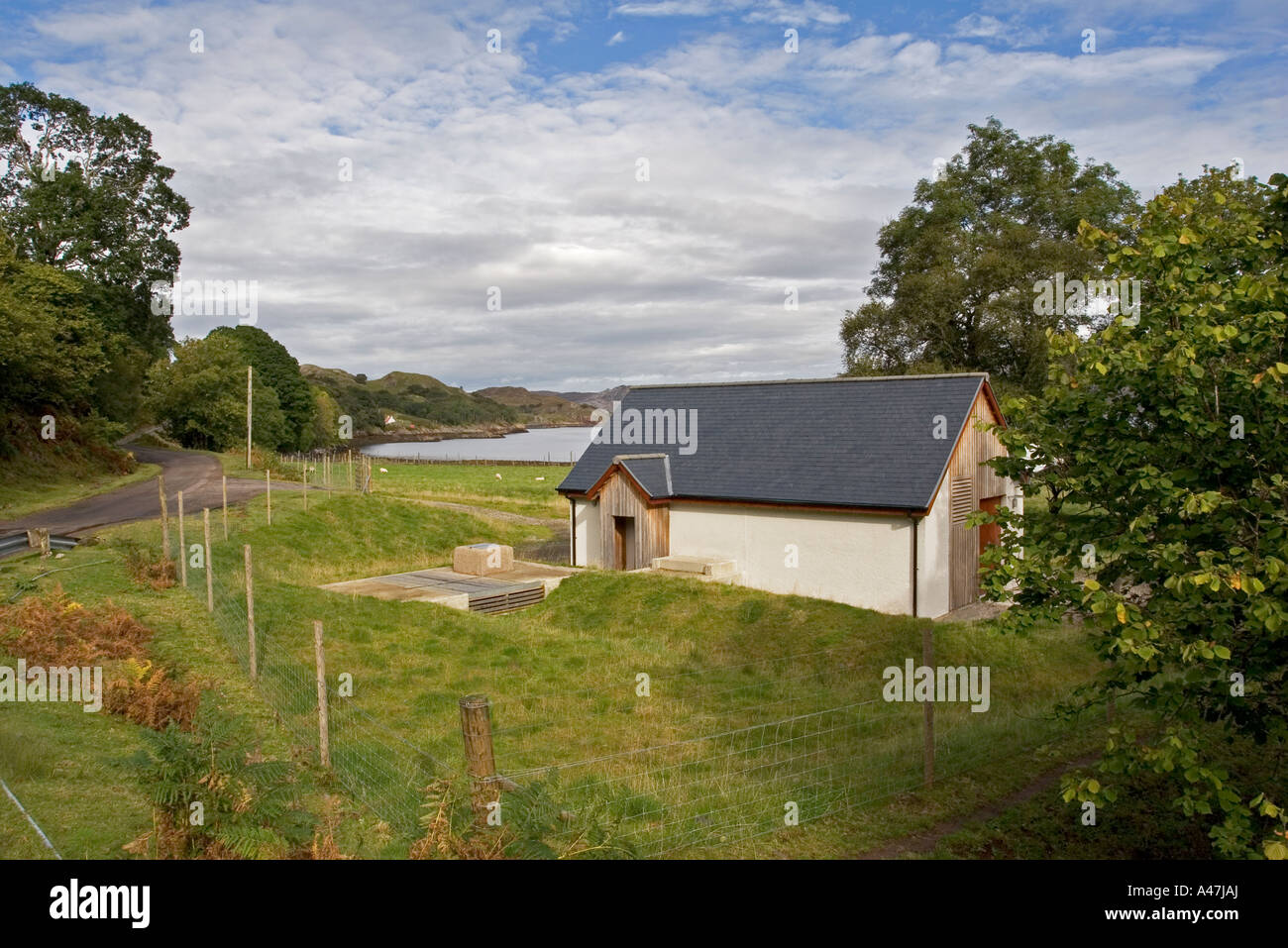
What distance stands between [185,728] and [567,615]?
1181 centimetres

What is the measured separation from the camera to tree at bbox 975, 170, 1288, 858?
16.9 ft

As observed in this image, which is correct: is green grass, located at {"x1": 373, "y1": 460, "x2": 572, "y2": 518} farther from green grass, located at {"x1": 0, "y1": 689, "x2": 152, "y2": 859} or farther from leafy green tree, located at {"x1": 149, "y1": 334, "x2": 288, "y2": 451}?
green grass, located at {"x1": 0, "y1": 689, "x2": 152, "y2": 859}

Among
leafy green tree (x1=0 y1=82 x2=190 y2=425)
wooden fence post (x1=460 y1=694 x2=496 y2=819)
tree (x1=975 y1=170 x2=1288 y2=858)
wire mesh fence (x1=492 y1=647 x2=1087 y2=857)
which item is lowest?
wire mesh fence (x1=492 y1=647 x2=1087 y2=857)

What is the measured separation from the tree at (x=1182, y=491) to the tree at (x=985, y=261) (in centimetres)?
3087

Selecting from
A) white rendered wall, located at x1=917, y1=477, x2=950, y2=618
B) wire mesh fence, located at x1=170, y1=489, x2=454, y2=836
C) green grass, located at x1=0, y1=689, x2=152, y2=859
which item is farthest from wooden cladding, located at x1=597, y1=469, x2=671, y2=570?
green grass, located at x1=0, y1=689, x2=152, y2=859

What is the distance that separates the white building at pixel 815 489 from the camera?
69.7 ft

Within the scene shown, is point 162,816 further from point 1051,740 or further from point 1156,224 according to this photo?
point 1051,740

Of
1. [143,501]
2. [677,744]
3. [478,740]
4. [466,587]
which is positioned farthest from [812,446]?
[143,501]

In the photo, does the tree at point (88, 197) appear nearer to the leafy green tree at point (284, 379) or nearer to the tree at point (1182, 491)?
the leafy green tree at point (284, 379)

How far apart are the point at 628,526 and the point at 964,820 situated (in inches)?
740

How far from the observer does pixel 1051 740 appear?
11.0m

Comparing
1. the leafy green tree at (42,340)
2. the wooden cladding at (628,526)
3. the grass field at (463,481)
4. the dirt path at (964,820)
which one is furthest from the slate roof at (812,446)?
the leafy green tree at (42,340)

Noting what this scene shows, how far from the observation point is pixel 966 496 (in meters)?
22.4
